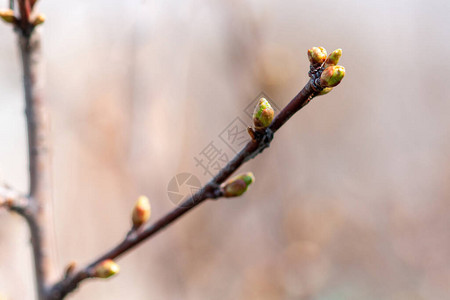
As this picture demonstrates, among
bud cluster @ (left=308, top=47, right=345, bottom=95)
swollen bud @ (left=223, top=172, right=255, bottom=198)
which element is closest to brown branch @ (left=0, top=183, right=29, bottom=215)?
swollen bud @ (left=223, top=172, right=255, bottom=198)

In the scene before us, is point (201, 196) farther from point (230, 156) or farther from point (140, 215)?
point (230, 156)

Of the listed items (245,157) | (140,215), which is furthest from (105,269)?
(245,157)

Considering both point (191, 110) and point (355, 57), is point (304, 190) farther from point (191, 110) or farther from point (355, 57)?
point (355, 57)

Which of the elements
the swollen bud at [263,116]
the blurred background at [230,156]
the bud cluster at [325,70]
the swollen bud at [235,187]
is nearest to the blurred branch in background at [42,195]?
the swollen bud at [235,187]

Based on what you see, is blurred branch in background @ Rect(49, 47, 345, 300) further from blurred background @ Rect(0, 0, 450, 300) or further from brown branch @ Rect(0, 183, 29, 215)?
blurred background @ Rect(0, 0, 450, 300)

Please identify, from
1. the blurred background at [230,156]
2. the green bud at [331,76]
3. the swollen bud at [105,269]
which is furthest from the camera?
the blurred background at [230,156]

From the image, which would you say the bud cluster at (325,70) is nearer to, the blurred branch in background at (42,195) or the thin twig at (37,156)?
the blurred branch in background at (42,195)
